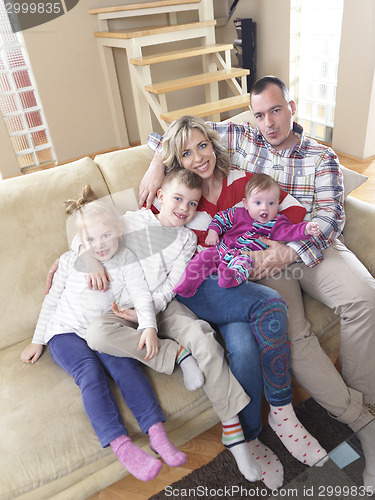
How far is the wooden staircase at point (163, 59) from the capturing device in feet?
9.05

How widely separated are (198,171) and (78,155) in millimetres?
2640

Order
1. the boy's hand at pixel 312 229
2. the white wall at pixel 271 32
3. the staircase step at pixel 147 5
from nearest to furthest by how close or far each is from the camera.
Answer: the boy's hand at pixel 312 229 → the staircase step at pixel 147 5 → the white wall at pixel 271 32

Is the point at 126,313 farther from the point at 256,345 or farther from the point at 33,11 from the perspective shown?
the point at 33,11

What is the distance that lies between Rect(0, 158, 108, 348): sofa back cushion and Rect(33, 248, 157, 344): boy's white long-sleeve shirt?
3.6 inches

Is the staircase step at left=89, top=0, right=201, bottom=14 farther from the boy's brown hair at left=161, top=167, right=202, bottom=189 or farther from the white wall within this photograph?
the boy's brown hair at left=161, top=167, right=202, bottom=189

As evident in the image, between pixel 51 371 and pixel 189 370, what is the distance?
40 cm

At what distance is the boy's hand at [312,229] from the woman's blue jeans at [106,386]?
2.11 ft

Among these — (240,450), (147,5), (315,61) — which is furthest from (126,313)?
(315,61)

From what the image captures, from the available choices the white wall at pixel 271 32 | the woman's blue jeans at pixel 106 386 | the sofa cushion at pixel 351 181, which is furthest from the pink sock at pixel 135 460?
the white wall at pixel 271 32

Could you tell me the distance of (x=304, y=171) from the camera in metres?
1.37

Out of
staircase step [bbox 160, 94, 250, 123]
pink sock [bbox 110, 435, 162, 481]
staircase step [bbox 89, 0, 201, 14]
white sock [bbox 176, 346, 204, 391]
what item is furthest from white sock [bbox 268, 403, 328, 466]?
staircase step [bbox 89, 0, 201, 14]

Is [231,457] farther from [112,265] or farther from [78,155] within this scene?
[78,155]

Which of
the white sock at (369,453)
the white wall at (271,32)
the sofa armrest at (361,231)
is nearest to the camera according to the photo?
the white sock at (369,453)

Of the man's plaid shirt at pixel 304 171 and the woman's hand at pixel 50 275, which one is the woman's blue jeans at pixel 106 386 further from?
the man's plaid shirt at pixel 304 171
